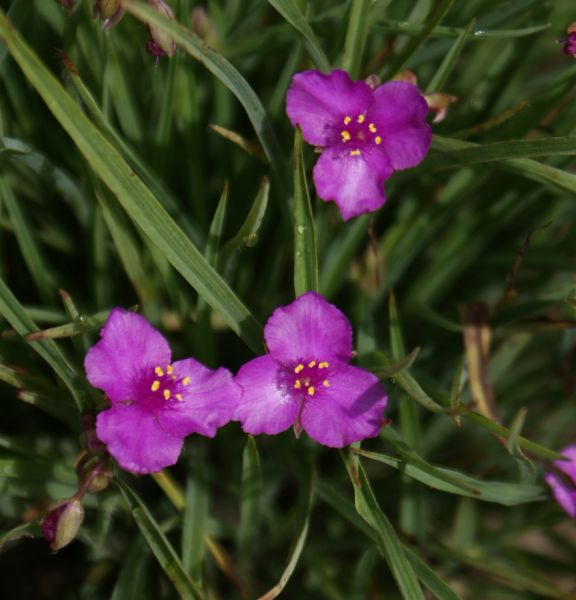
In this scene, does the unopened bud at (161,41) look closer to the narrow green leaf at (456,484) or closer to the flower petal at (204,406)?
the flower petal at (204,406)

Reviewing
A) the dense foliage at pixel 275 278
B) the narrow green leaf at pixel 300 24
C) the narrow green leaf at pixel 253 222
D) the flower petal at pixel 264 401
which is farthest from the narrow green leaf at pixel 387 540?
the narrow green leaf at pixel 300 24

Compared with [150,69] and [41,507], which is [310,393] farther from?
[150,69]

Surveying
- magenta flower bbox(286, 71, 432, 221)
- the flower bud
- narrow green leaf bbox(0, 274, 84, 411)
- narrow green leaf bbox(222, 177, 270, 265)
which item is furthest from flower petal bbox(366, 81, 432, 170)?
the flower bud

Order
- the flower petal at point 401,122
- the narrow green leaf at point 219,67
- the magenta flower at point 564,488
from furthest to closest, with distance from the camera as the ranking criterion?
the magenta flower at point 564,488 < the flower petal at point 401,122 < the narrow green leaf at point 219,67

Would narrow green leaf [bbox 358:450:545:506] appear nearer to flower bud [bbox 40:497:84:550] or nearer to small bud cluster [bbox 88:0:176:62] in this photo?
flower bud [bbox 40:497:84:550]

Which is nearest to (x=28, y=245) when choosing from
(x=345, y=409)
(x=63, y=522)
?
(x=63, y=522)

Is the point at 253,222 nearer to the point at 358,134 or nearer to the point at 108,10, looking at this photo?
the point at 358,134
